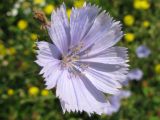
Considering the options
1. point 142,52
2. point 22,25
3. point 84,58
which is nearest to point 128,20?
point 142,52

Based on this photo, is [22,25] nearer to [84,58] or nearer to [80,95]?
[84,58]

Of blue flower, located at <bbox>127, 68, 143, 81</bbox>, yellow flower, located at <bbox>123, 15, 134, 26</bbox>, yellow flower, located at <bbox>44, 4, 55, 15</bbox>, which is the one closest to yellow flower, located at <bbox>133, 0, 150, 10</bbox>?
yellow flower, located at <bbox>123, 15, 134, 26</bbox>

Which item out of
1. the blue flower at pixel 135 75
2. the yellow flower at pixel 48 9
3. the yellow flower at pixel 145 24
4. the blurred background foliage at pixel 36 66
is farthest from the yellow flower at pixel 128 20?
the yellow flower at pixel 48 9

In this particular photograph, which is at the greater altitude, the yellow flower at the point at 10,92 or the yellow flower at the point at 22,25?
the yellow flower at the point at 22,25

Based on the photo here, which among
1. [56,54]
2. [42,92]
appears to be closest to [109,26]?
[56,54]

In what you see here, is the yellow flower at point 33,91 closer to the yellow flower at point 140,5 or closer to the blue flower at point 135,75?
the blue flower at point 135,75

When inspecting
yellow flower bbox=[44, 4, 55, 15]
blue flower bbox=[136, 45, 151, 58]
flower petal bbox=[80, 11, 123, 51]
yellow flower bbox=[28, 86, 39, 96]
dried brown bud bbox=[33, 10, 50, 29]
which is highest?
yellow flower bbox=[44, 4, 55, 15]

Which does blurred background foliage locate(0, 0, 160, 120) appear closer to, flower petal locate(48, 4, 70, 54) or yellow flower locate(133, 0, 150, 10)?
yellow flower locate(133, 0, 150, 10)
